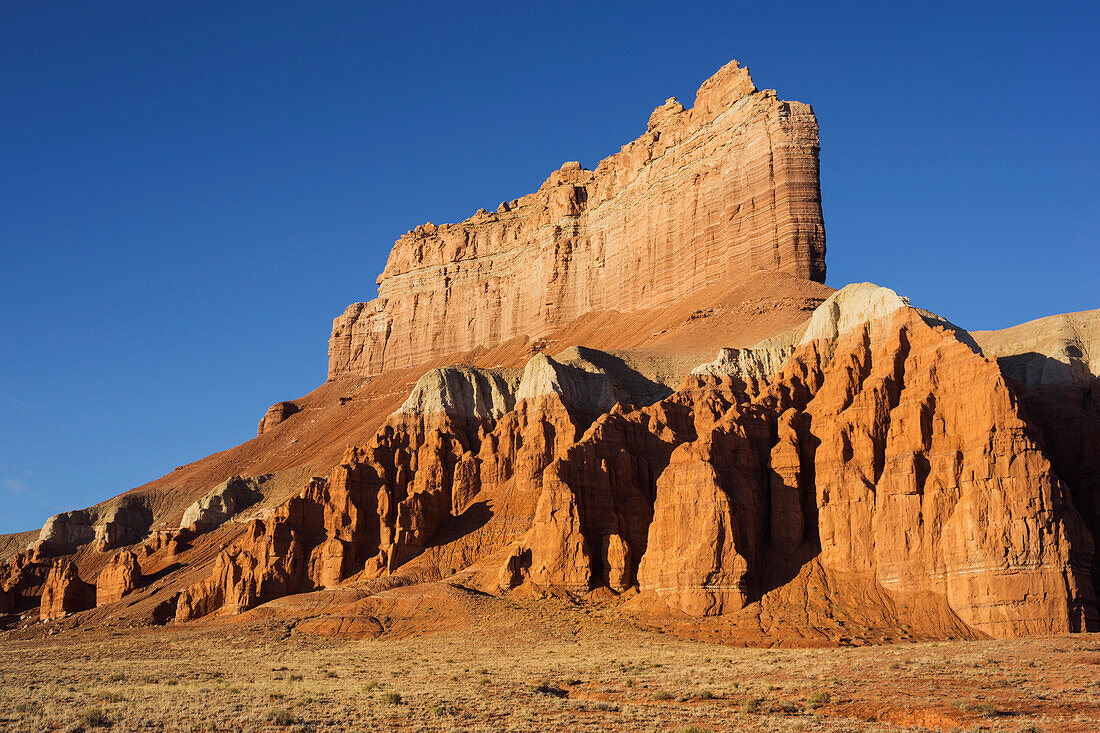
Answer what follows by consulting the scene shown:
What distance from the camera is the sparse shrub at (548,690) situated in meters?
38.5

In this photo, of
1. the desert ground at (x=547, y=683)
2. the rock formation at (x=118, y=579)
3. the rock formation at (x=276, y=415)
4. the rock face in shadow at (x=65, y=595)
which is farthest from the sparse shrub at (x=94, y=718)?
the rock formation at (x=276, y=415)

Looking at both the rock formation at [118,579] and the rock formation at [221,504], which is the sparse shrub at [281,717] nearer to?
the rock formation at [118,579]

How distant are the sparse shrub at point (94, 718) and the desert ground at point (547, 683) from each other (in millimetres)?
82

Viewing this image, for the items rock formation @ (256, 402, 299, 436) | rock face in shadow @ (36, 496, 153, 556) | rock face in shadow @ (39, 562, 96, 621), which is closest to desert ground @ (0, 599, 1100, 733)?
rock face in shadow @ (39, 562, 96, 621)

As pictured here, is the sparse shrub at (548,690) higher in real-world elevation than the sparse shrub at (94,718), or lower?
higher

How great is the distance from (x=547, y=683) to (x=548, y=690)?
1.41 m

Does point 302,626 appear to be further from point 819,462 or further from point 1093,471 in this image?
point 1093,471

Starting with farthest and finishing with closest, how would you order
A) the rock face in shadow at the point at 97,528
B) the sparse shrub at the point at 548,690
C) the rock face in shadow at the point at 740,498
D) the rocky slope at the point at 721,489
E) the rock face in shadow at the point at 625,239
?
the rock face in shadow at the point at 625,239, the rock face in shadow at the point at 97,528, the rocky slope at the point at 721,489, the rock face in shadow at the point at 740,498, the sparse shrub at the point at 548,690

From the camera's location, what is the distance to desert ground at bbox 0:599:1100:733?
32.2m

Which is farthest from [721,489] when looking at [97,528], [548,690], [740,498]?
[97,528]

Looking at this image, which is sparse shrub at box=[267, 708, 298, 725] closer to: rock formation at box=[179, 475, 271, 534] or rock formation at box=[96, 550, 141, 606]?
rock formation at box=[96, 550, 141, 606]

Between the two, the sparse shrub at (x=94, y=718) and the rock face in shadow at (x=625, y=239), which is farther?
the rock face in shadow at (x=625, y=239)

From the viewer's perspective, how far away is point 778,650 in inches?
2007

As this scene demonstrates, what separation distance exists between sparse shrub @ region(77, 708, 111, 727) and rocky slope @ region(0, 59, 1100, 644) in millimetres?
28535
